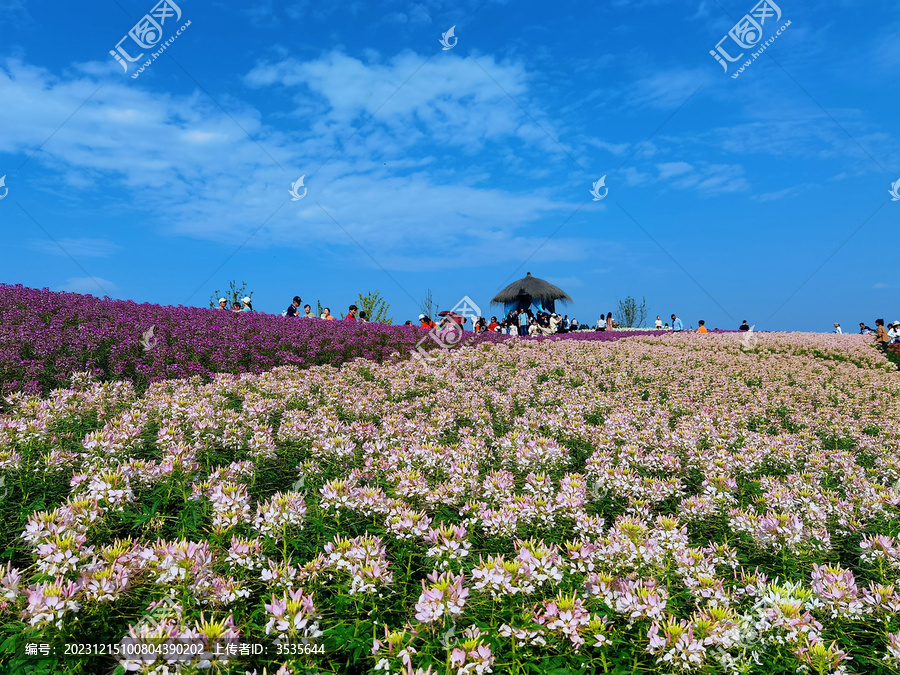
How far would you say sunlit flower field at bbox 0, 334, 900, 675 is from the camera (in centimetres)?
205

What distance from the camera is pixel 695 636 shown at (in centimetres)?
208

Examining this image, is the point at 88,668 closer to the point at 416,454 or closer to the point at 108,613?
the point at 108,613

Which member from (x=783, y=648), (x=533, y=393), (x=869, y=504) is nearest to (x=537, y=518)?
(x=783, y=648)

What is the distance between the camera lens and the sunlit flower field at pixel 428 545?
2049 millimetres

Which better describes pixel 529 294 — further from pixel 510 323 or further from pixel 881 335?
pixel 881 335

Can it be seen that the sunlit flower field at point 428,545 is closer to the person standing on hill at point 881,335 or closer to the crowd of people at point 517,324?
the crowd of people at point 517,324

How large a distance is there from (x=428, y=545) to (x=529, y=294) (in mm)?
33546

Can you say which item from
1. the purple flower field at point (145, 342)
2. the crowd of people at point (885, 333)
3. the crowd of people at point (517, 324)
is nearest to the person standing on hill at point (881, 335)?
the crowd of people at point (885, 333)

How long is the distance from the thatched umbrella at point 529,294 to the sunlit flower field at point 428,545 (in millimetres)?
29317

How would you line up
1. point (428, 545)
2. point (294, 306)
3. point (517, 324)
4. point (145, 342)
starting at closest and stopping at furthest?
1. point (428, 545)
2. point (145, 342)
3. point (294, 306)
4. point (517, 324)

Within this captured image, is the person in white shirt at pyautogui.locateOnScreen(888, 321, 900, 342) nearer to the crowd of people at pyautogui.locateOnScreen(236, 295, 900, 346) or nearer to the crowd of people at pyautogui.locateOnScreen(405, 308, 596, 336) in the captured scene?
the crowd of people at pyautogui.locateOnScreen(236, 295, 900, 346)

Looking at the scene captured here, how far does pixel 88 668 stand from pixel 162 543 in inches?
26.5

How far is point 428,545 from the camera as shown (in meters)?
2.88

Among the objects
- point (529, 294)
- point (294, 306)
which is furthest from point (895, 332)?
point (294, 306)
